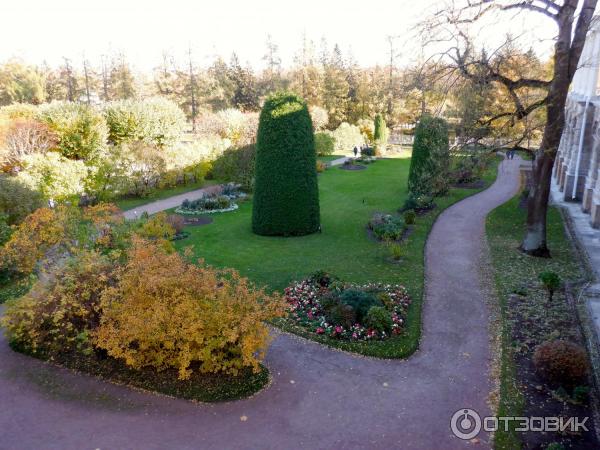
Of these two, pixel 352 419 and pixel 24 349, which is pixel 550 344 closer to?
pixel 352 419

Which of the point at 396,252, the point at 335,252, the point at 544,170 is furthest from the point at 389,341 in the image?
the point at 544,170

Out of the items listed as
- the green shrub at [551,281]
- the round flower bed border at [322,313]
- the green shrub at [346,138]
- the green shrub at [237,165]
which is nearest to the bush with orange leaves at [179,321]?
the round flower bed border at [322,313]

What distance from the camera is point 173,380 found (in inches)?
294

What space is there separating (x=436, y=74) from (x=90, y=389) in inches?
412

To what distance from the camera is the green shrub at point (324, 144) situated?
1496 inches

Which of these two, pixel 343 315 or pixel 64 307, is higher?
pixel 64 307

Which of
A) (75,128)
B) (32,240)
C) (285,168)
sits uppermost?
(75,128)

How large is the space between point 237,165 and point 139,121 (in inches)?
595

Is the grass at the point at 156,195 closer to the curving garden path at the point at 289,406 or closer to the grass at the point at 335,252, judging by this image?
the grass at the point at 335,252

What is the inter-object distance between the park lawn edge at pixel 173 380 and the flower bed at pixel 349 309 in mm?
1944

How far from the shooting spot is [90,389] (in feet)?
24.1

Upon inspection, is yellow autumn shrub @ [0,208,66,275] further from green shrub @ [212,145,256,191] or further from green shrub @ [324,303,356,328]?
green shrub @ [212,145,256,191]

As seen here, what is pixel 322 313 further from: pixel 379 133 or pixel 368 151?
pixel 379 133

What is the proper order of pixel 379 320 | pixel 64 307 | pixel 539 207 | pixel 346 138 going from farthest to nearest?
pixel 346 138, pixel 539 207, pixel 379 320, pixel 64 307
